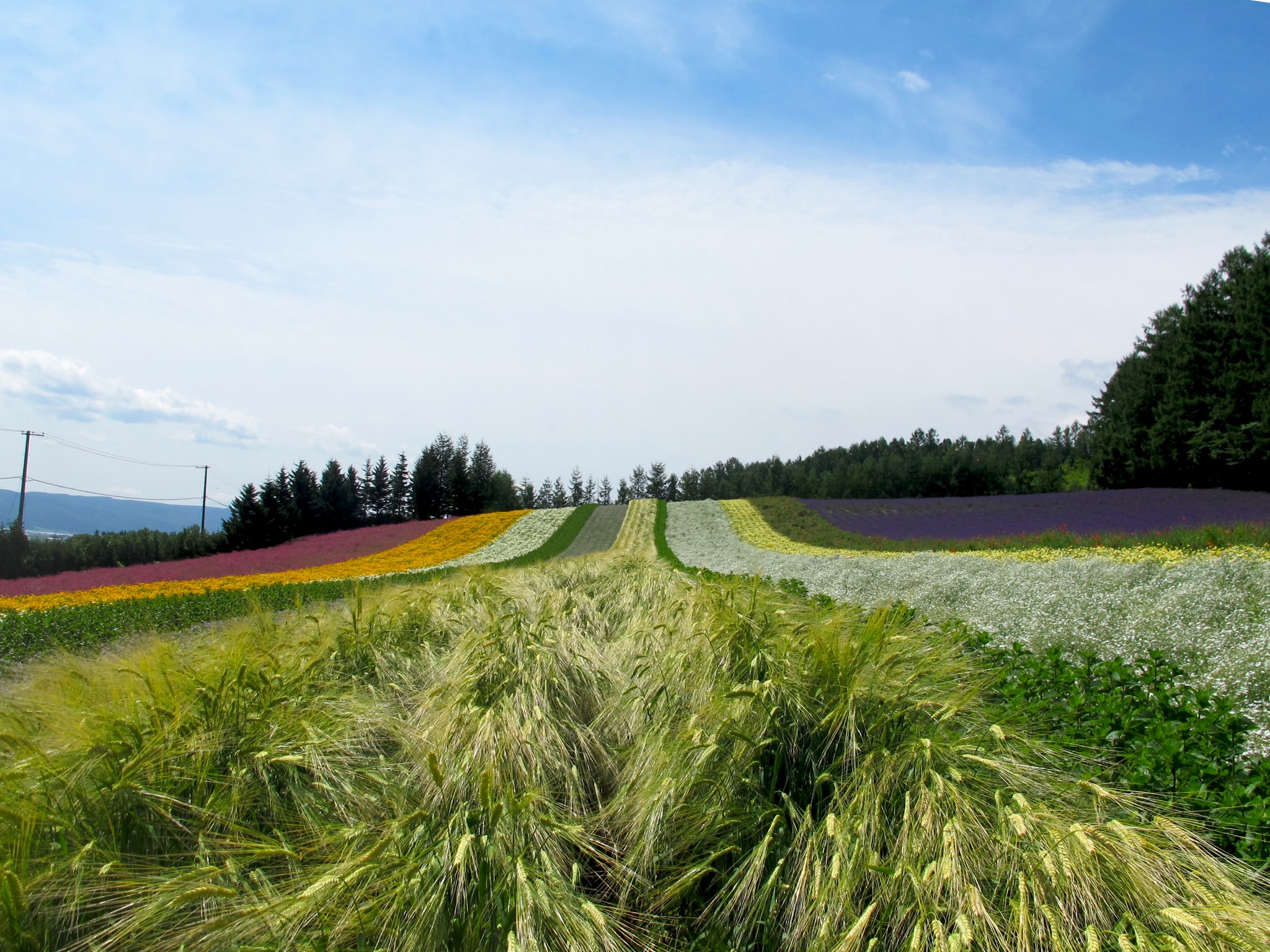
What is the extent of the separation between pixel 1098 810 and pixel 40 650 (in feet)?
39.4

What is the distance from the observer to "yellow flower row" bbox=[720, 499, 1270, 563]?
35.3ft

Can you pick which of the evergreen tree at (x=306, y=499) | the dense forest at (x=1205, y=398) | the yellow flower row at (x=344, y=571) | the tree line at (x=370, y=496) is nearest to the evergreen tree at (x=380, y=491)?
the tree line at (x=370, y=496)

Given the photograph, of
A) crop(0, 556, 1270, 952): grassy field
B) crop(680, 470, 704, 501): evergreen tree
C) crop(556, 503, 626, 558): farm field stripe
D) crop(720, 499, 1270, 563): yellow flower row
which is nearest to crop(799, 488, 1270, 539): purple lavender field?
crop(720, 499, 1270, 563): yellow flower row

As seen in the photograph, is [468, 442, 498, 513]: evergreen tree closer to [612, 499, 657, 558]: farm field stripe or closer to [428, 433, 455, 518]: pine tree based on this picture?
[428, 433, 455, 518]: pine tree

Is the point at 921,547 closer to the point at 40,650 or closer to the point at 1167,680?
the point at 1167,680

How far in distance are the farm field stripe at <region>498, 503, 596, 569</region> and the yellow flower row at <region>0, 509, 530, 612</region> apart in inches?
123

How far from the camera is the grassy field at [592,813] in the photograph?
2121 millimetres

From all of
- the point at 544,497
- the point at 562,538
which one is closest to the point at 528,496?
the point at 544,497

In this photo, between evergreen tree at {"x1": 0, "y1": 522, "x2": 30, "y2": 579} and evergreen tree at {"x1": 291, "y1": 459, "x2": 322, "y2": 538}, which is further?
evergreen tree at {"x1": 291, "y1": 459, "x2": 322, "y2": 538}

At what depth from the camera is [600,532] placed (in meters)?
35.7

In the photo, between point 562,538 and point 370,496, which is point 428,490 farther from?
point 562,538

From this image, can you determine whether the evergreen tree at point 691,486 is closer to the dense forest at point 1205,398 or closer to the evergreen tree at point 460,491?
the evergreen tree at point 460,491

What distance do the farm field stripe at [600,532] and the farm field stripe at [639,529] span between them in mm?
346

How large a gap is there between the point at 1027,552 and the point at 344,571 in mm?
21657
